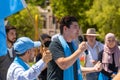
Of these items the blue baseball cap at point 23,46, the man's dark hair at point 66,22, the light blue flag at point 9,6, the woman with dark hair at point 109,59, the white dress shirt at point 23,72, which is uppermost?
the light blue flag at point 9,6

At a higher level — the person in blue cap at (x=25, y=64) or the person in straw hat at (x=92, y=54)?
the person in blue cap at (x=25, y=64)

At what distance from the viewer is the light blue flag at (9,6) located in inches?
241

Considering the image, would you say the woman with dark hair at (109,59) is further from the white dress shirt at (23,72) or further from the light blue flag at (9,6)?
the white dress shirt at (23,72)

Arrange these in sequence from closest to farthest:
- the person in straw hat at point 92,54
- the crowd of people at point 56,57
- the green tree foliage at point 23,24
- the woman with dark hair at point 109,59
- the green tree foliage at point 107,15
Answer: the crowd of people at point 56,57
the woman with dark hair at point 109,59
the person in straw hat at point 92,54
the green tree foliage at point 107,15
the green tree foliage at point 23,24

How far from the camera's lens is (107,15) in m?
41.7

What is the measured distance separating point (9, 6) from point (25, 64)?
964mm

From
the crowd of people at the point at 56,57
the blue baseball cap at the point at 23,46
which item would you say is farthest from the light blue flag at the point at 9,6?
the blue baseball cap at the point at 23,46

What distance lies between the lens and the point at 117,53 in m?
9.35

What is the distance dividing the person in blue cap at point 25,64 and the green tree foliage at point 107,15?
3544 cm

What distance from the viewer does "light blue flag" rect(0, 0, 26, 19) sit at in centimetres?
611

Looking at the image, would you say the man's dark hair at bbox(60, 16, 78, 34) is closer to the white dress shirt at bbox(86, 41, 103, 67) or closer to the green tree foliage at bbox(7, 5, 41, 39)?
the white dress shirt at bbox(86, 41, 103, 67)

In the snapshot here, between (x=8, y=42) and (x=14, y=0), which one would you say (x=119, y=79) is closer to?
(x=14, y=0)

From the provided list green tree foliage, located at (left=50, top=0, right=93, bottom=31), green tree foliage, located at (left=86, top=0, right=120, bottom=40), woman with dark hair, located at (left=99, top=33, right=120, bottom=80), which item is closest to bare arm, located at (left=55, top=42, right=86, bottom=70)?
woman with dark hair, located at (left=99, top=33, right=120, bottom=80)

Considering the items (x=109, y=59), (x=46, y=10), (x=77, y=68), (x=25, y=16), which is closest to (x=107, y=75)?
(x=109, y=59)
